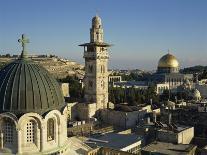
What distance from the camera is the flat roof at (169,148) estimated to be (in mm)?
17391

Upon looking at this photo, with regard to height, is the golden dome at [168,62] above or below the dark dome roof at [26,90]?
above

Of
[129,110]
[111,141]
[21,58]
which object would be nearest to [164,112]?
[129,110]

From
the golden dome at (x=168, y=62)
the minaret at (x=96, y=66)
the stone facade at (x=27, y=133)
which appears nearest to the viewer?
the stone facade at (x=27, y=133)

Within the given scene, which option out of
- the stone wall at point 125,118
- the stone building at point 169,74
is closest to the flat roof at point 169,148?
the stone wall at point 125,118

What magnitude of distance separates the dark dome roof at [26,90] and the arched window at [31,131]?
1.11 ft

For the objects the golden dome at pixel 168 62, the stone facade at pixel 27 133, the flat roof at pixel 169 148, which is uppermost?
the golden dome at pixel 168 62

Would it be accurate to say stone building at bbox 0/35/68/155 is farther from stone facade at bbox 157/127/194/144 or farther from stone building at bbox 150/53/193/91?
stone building at bbox 150/53/193/91

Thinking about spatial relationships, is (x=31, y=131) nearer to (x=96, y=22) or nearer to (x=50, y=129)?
(x=50, y=129)

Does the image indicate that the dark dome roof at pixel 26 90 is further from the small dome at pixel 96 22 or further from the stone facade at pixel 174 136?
the small dome at pixel 96 22

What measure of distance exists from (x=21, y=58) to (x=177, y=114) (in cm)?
2225

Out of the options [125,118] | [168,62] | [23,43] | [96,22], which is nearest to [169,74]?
[168,62]

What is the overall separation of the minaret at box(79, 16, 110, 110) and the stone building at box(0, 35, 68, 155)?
74.6 feet

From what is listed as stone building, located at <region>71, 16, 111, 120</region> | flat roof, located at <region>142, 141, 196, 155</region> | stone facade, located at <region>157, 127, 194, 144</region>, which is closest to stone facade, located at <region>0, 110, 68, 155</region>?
flat roof, located at <region>142, 141, 196, 155</region>

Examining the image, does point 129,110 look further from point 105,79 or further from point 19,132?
point 19,132
